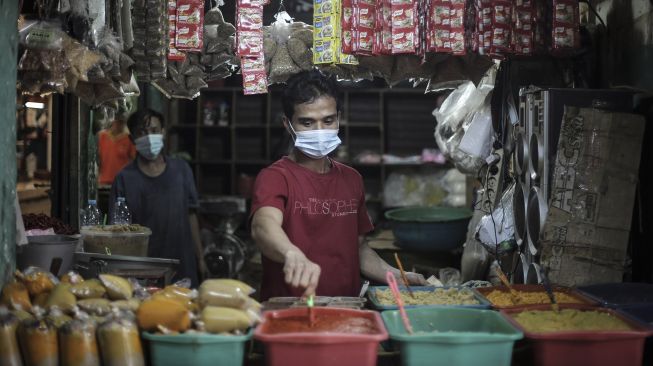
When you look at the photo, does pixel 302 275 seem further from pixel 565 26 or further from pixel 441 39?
pixel 565 26

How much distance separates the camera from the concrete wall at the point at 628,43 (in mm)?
3278

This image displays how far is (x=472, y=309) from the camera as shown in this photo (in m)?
2.04

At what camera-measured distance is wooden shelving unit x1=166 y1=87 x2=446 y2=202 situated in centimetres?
881

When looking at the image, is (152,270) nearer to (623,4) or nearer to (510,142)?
(510,142)

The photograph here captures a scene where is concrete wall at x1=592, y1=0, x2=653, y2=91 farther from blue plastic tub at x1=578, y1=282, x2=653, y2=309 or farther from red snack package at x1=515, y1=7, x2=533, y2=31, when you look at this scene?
blue plastic tub at x1=578, y1=282, x2=653, y2=309

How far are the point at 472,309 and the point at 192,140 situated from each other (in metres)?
7.38

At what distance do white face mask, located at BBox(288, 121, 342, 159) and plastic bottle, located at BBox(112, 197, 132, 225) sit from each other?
208 centimetres

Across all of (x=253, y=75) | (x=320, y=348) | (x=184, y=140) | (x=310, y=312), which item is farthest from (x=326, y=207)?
(x=184, y=140)

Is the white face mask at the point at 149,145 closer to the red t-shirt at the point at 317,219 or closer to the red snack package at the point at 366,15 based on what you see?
the red snack package at the point at 366,15

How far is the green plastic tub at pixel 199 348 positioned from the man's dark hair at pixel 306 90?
45.8 inches

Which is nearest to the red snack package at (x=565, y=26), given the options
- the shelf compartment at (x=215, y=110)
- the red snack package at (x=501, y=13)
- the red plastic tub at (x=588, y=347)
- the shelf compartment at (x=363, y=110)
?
the red snack package at (x=501, y=13)

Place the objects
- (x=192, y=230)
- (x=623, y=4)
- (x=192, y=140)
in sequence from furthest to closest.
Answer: (x=192, y=140)
(x=192, y=230)
(x=623, y=4)

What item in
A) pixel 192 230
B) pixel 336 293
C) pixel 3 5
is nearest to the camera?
pixel 3 5

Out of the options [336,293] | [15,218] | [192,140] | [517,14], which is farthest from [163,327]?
[192,140]
